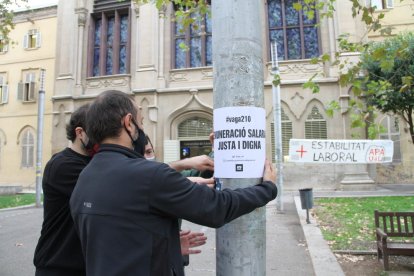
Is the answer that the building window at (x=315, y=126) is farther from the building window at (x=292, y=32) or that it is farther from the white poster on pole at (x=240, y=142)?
the white poster on pole at (x=240, y=142)

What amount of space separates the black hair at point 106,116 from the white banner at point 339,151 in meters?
11.6

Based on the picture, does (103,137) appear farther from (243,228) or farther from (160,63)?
(160,63)

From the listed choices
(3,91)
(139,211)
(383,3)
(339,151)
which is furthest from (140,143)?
(3,91)

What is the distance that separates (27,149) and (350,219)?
2079 cm

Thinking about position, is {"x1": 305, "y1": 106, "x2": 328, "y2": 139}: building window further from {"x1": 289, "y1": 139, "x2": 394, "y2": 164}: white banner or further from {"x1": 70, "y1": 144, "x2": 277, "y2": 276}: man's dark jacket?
{"x1": 70, "y1": 144, "x2": 277, "y2": 276}: man's dark jacket

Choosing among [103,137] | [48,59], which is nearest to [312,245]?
[103,137]

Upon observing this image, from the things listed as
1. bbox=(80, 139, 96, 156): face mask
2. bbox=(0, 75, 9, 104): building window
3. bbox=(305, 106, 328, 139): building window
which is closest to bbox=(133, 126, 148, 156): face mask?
bbox=(80, 139, 96, 156): face mask

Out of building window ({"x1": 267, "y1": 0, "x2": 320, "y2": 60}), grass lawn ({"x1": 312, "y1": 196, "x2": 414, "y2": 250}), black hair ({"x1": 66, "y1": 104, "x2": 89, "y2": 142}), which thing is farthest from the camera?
building window ({"x1": 267, "y1": 0, "x2": 320, "y2": 60})

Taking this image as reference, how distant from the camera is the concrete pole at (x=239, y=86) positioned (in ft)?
5.86

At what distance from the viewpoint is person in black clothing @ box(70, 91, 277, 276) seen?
150 centimetres

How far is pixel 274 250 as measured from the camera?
21.7ft

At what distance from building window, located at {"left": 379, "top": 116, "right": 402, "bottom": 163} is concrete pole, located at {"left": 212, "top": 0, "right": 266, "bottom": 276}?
18.6m

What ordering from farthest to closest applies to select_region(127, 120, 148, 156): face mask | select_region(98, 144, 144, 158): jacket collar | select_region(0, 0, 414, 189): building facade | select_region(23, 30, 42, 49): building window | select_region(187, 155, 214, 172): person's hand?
select_region(23, 30, 42, 49): building window, select_region(0, 0, 414, 189): building facade, select_region(187, 155, 214, 172): person's hand, select_region(127, 120, 148, 156): face mask, select_region(98, 144, 144, 158): jacket collar

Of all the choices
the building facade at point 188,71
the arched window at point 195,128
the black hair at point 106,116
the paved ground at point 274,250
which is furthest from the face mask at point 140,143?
the arched window at point 195,128
